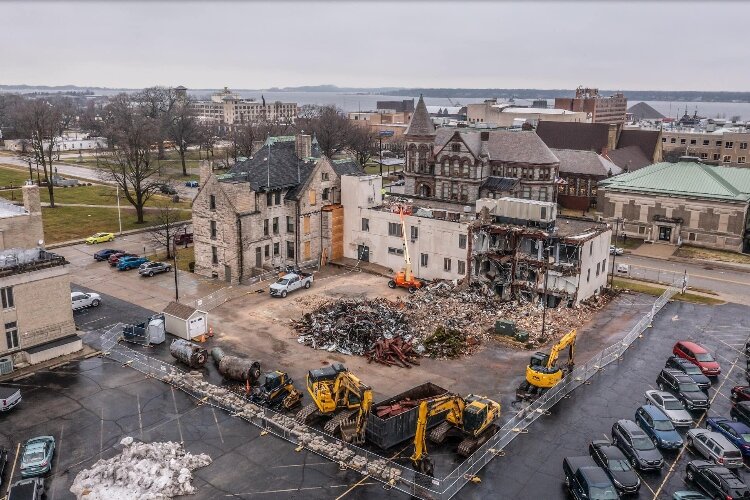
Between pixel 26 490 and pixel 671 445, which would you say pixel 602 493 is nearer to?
pixel 671 445

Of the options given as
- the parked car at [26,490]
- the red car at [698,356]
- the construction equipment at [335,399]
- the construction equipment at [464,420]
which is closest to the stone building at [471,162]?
the red car at [698,356]

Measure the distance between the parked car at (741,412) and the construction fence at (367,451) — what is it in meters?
8.38

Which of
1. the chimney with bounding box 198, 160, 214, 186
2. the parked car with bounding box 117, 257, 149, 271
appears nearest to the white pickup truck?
the chimney with bounding box 198, 160, 214, 186

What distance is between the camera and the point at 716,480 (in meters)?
28.6

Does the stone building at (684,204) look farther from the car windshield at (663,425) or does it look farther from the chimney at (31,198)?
the chimney at (31,198)

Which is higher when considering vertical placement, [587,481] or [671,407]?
[587,481]

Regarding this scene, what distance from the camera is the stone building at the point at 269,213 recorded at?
5981cm

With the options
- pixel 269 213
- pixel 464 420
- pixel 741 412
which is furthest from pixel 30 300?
pixel 741 412

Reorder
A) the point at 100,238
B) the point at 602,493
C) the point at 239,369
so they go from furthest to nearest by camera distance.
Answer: the point at 100,238 < the point at 239,369 < the point at 602,493

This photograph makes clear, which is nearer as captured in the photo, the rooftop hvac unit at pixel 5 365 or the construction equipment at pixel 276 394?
the construction equipment at pixel 276 394

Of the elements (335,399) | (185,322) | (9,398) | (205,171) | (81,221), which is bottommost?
(9,398)

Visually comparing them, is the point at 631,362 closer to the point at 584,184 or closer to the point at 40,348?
the point at 40,348

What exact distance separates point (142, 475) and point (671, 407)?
2933 centimetres

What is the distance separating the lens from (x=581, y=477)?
28266mm
